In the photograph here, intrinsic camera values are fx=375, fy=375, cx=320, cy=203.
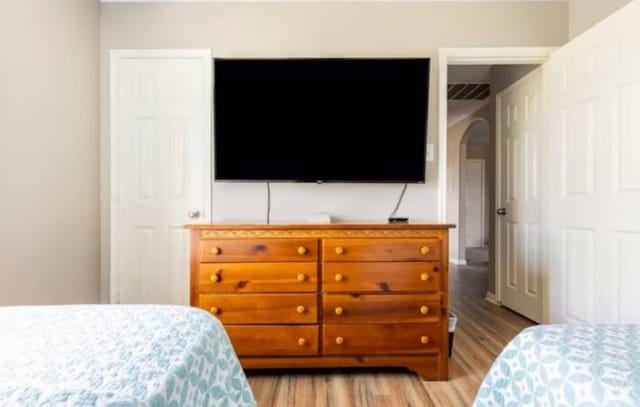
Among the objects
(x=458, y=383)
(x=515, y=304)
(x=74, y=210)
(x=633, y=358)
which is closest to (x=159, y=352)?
(x=633, y=358)

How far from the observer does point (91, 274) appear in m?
2.63

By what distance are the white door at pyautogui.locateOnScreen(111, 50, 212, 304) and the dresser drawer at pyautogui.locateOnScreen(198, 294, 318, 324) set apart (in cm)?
78

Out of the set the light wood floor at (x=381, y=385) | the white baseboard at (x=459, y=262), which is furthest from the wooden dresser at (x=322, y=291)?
the white baseboard at (x=459, y=262)

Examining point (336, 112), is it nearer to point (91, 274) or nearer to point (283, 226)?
point (283, 226)

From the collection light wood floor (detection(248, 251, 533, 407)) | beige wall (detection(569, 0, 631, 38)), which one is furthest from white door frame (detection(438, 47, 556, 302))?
light wood floor (detection(248, 251, 533, 407))

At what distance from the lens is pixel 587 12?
8.35 ft

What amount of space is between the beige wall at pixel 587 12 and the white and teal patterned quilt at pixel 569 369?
7.33ft

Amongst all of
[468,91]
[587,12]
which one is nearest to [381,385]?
[587,12]

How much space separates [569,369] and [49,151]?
268cm

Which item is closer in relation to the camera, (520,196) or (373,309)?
(373,309)

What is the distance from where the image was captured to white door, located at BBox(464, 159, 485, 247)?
27.9 feet

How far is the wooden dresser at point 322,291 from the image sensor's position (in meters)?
2.10

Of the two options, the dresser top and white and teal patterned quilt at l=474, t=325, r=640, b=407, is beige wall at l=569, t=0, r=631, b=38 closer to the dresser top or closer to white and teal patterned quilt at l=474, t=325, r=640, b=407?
the dresser top

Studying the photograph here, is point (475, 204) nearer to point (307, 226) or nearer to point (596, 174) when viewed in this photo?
point (596, 174)
